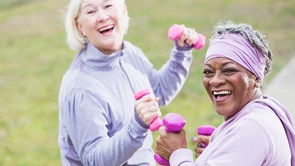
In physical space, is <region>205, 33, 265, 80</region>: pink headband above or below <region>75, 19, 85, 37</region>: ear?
below

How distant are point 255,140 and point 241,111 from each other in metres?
0.23

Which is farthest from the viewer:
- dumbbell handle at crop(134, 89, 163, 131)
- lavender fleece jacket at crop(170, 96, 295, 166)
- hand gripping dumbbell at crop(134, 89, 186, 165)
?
dumbbell handle at crop(134, 89, 163, 131)

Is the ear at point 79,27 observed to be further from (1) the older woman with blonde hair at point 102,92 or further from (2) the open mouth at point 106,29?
(2) the open mouth at point 106,29

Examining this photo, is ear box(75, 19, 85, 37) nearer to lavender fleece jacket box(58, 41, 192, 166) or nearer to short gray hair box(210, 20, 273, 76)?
lavender fleece jacket box(58, 41, 192, 166)

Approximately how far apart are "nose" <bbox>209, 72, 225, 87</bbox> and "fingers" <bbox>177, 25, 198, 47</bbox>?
3.52 ft

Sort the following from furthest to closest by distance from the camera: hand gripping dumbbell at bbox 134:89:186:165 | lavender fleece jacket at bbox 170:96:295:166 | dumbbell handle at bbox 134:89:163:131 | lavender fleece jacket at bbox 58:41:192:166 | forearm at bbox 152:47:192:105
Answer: forearm at bbox 152:47:192:105
lavender fleece jacket at bbox 58:41:192:166
dumbbell handle at bbox 134:89:163:131
hand gripping dumbbell at bbox 134:89:186:165
lavender fleece jacket at bbox 170:96:295:166

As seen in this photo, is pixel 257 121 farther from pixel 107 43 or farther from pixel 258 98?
pixel 107 43

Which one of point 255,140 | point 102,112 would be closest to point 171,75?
point 102,112

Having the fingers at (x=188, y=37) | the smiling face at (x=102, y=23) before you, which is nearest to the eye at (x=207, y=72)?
the smiling face at (x=102, y=23)

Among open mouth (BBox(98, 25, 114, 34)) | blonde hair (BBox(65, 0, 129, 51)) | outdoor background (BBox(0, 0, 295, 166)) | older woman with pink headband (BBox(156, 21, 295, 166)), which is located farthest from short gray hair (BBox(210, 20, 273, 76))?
outdoor background (BBox(0, 0, 295, 166))

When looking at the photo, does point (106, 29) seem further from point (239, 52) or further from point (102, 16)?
point (239, 52)

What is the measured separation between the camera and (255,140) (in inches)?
93.5

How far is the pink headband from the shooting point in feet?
8.42

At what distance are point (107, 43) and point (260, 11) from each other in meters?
11.7
